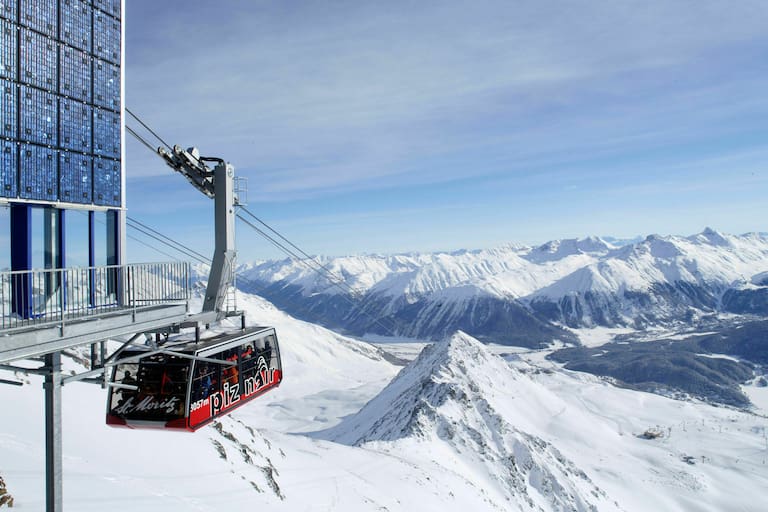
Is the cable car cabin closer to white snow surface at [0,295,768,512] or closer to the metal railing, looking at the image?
the metal railing

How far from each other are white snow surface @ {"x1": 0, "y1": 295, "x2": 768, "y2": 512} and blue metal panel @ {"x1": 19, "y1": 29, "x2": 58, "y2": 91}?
1613cm

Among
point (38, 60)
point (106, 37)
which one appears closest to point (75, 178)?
point (38, 60)

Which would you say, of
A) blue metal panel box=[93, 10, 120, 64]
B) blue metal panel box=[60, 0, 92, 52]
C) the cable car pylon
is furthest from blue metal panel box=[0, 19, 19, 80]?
the cable car pylon

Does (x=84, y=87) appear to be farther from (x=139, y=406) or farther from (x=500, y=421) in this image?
(x=500, y=421)

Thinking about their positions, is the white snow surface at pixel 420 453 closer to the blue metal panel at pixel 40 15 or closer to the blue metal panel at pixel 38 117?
the blue metal panel at pixel 38 117

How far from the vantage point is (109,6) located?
58.9 ft

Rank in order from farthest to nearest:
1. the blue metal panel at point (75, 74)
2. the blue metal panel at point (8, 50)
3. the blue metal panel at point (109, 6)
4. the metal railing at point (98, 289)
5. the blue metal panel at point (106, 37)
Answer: the blue metal panel at point (109, 6) → the blue metal panel at point (106, 37) → the blue metal panel at point (75, 74) → the blue metal panel at point (8, 50) → the metal railing at point (98, 289)

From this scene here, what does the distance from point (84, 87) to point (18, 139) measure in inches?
127

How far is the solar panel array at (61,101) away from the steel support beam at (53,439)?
566 centimetres

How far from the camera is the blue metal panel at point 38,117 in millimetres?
14570

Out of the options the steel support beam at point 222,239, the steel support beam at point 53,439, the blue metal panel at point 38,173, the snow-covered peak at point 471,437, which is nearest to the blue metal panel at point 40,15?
the blue metal panel at point 38,173

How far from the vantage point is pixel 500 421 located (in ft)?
329

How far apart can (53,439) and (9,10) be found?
11.7m

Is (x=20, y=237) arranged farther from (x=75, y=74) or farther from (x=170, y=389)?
(x=170, y=389)
